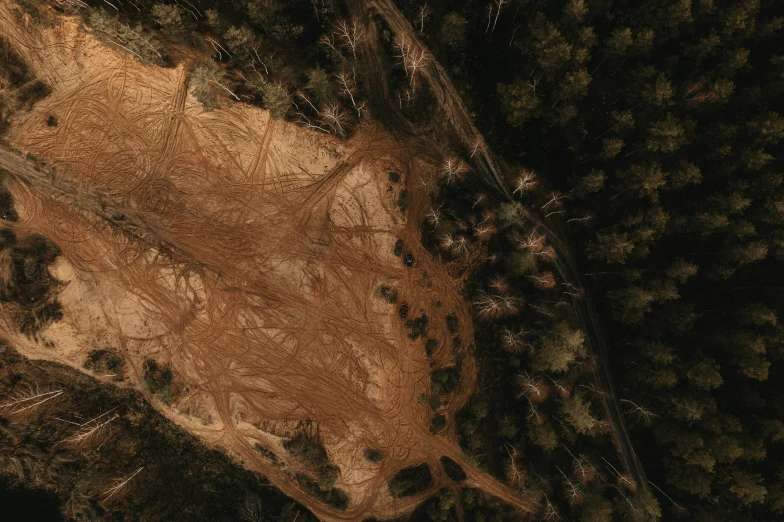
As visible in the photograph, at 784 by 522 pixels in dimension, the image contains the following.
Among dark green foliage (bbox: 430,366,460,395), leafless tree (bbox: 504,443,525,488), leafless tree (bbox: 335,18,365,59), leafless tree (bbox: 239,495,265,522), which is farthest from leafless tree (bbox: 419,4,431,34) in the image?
leafless tree (bbox: 239,495,265,522)

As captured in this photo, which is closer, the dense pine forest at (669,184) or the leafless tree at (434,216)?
the dense pine forest at (669,184)

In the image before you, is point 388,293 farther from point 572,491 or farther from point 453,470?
point 572,491

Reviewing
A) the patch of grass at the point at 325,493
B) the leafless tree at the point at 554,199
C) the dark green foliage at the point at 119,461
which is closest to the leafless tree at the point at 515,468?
the patch of grass at the point at 325,493

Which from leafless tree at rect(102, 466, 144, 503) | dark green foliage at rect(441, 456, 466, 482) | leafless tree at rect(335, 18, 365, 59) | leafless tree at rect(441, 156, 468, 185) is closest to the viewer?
leafless tree at rect(102, 466, 144, 503)

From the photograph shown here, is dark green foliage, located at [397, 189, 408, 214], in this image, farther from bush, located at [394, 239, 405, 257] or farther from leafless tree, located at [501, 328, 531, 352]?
leafless tree, located at [501, 328, 531, 352]

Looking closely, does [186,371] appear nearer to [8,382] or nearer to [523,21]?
[8,382]

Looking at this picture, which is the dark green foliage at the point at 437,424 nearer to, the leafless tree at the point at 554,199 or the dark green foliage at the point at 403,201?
the dark green foliage at the point at 403,201

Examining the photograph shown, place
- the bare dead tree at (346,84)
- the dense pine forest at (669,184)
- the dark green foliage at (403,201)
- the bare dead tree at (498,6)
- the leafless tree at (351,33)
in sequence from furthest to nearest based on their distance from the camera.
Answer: the dark green foliage at (403,201)
the leafless tree at (351,33)
the bare dead tree at (346,84)
the bare dead tree at (498,6)
the dense pine forest at (669,184)
